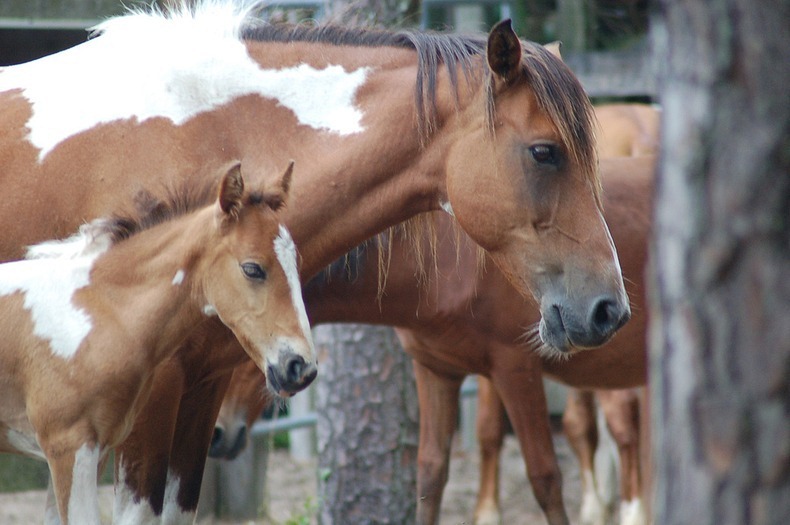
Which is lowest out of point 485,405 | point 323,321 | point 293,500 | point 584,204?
point 293,500

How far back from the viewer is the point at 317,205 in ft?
11.1

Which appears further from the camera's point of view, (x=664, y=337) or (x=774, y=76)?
(x=664, y=337)

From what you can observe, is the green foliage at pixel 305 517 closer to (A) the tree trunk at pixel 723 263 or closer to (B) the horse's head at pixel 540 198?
(B) the horse's head at pixel 540 198

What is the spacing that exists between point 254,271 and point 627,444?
144 inches

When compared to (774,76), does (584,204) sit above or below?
below

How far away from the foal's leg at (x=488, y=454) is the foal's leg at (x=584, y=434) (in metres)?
0.68

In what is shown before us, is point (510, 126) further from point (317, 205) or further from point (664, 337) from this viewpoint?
point (664, 337)

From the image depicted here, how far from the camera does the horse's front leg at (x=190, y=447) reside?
3.72m

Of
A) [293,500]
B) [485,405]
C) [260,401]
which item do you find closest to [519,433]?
[485,405]

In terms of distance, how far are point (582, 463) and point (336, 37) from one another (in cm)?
370

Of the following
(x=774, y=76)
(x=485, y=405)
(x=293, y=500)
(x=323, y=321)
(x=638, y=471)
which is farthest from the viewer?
(x=293, y=500)

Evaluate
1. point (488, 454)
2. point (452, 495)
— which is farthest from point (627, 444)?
point (452, 495)

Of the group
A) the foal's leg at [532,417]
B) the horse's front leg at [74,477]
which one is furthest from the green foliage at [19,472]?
the horse's front leg at [74,477]

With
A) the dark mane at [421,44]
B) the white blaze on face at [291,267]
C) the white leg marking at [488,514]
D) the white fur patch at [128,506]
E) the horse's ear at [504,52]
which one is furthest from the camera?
the white leg marking at [488,514]
